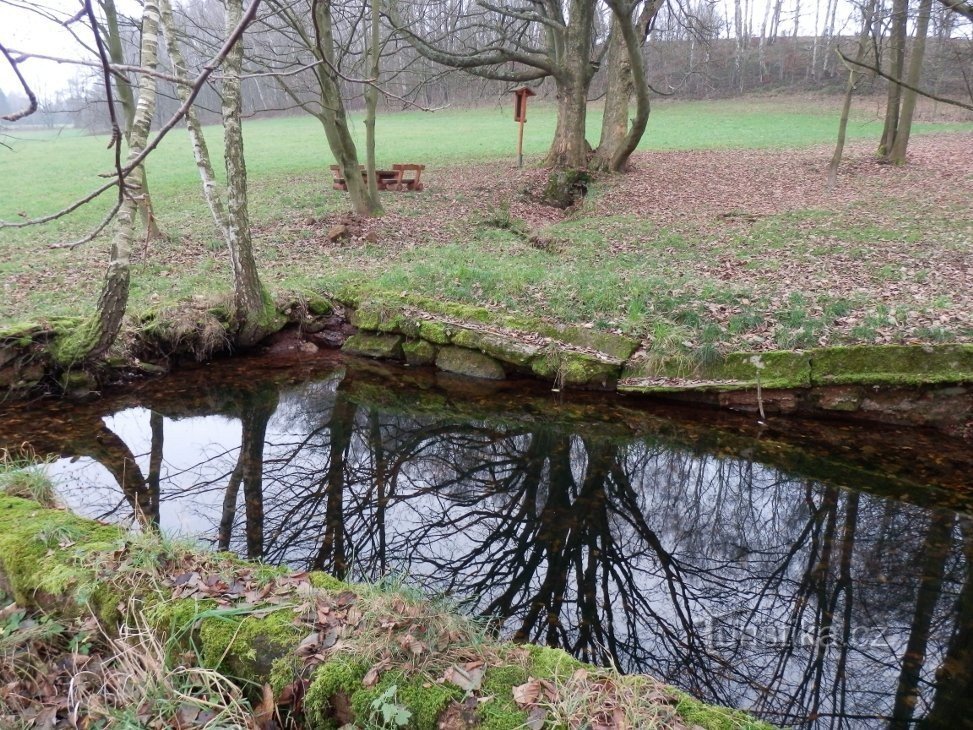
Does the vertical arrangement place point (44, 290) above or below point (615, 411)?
above

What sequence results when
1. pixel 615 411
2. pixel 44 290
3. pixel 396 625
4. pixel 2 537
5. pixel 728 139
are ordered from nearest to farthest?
pixel 396 625 < pixel 2 537 < pixel 615 411 < pixel 44 290 < pixel 728 139

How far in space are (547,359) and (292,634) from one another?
5.90 metres

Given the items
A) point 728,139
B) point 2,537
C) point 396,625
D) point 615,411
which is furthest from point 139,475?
point 728,139

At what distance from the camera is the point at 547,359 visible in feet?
27.9

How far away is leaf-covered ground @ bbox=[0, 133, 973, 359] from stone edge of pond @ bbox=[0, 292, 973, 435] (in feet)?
1.15

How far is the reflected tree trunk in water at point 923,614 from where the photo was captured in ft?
12.4

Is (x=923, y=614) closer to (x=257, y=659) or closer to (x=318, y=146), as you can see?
(x=257, y=659)

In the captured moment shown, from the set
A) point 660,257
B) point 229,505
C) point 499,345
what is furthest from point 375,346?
point 660,257

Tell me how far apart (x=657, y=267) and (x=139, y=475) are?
25.3ft

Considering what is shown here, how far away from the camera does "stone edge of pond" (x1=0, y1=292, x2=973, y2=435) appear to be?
726cm

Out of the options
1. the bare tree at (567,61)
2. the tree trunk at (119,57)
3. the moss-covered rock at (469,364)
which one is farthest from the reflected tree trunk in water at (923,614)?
the bare tree at (567,61)

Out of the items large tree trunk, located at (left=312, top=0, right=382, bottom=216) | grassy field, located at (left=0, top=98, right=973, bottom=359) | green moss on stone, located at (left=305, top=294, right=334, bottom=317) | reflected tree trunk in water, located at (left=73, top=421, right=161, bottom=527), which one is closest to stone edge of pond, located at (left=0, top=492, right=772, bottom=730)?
grassy field, located at (left=0, top=98, right=973, bottom=359)

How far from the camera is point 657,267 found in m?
10.5

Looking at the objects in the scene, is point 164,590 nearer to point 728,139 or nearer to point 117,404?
point 117,404
